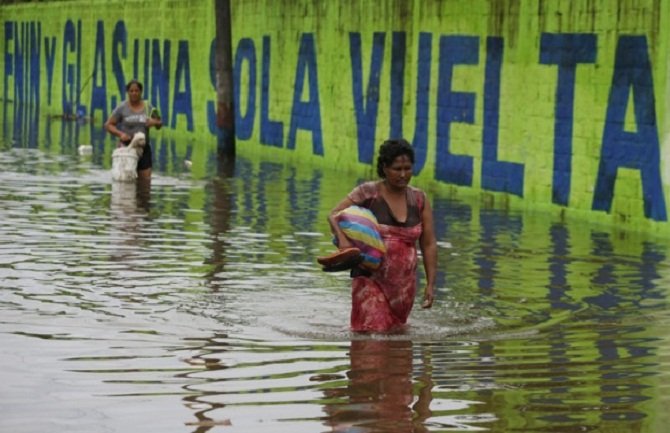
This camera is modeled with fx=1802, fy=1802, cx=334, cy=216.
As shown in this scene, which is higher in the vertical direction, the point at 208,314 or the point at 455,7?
the point at 455,7

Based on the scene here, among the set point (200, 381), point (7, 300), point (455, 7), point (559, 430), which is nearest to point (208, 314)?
point (7, 300)

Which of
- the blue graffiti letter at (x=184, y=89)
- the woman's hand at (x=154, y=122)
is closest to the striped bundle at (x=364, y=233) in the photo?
the woman's hand at (x=154, y=122)

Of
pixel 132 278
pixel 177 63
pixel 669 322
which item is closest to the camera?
pixel 669 322

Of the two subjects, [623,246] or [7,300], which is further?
[623,246]

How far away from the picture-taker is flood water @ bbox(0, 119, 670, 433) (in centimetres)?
888

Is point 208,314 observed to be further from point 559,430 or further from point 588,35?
point 588,35

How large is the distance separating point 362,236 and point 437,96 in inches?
557

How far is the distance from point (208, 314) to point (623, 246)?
21.7ft

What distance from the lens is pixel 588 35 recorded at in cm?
2162

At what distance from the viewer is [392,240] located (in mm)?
12031

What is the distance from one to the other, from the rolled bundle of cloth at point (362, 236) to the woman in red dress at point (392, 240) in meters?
0.05

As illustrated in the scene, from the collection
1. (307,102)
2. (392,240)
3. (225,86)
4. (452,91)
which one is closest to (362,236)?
(392,240)

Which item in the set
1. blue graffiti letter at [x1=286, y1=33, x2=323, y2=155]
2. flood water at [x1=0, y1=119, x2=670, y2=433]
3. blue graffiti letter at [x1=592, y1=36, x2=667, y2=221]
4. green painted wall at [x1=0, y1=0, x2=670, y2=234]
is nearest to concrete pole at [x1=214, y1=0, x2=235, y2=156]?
green painted wall at [x1=0, y1=0, x2=670, y2=234]

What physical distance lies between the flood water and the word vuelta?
110 cm
